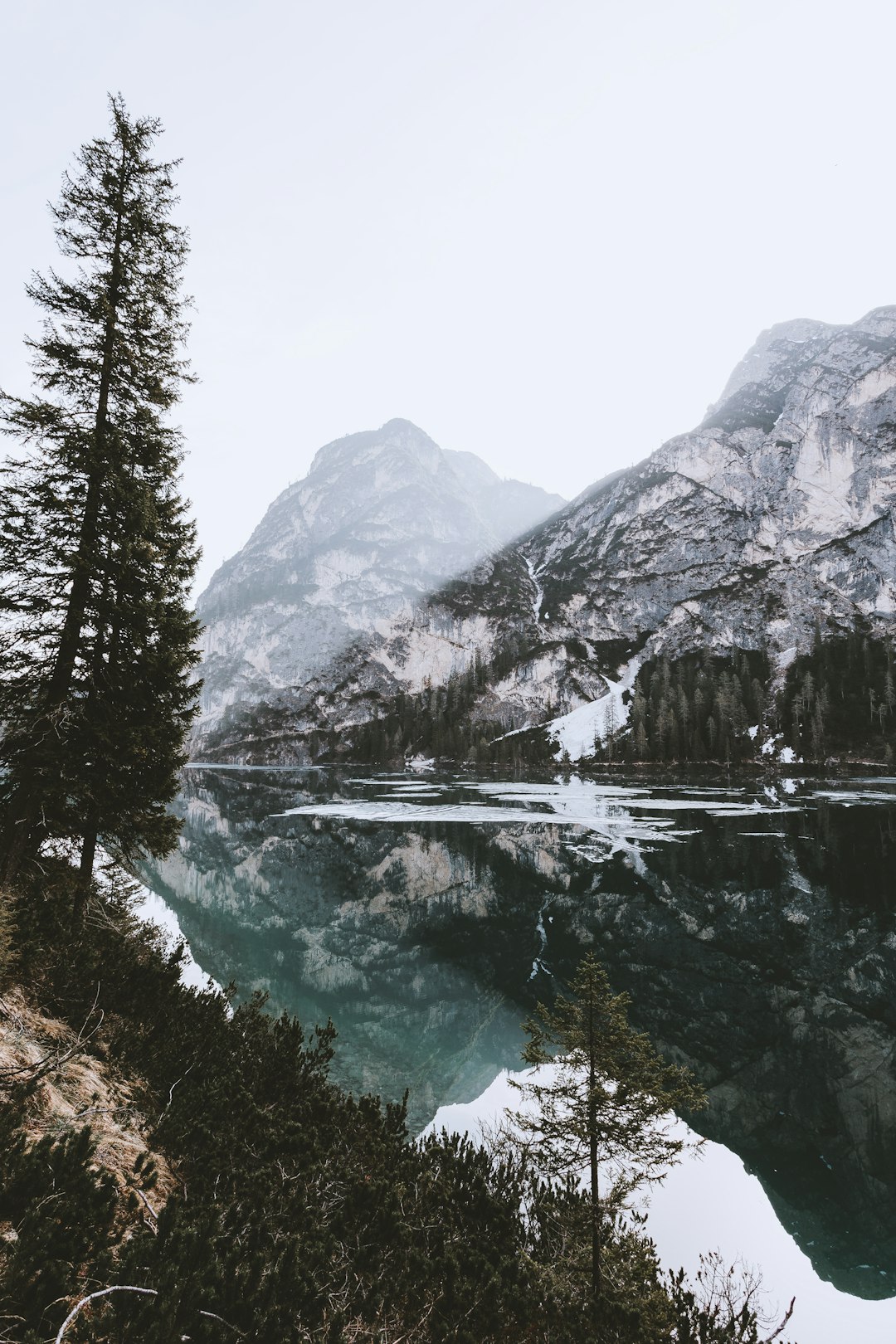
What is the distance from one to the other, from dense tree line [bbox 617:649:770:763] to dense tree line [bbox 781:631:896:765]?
687cm

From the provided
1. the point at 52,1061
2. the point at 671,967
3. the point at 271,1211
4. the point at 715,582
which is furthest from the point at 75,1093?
the point at 715,582

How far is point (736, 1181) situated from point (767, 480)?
201 m

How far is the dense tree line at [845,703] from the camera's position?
95.4 m

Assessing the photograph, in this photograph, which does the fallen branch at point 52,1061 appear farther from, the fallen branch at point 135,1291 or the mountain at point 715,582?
the mountain at point 715,582

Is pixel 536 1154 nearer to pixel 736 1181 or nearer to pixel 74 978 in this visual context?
pixel 736 1181

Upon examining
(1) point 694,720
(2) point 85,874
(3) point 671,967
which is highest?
(2) point 85,874

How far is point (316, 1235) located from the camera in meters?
5.10

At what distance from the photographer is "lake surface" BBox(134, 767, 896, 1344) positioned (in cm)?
1016

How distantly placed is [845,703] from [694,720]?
25472mm

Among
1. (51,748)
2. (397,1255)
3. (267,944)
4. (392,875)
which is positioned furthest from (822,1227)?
(392,875)

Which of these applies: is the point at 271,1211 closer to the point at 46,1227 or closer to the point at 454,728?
the point at 46,1227

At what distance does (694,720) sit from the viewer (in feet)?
362

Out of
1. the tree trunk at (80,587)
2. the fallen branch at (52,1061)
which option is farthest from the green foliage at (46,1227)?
the tree trunk at (80,587)

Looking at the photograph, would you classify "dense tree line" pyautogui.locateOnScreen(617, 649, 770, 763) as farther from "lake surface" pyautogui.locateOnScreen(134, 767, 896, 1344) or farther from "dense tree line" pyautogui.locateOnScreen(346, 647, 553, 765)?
"lake surface" pyautogui.locateOnScreen(134, 767, 896, 1344)
